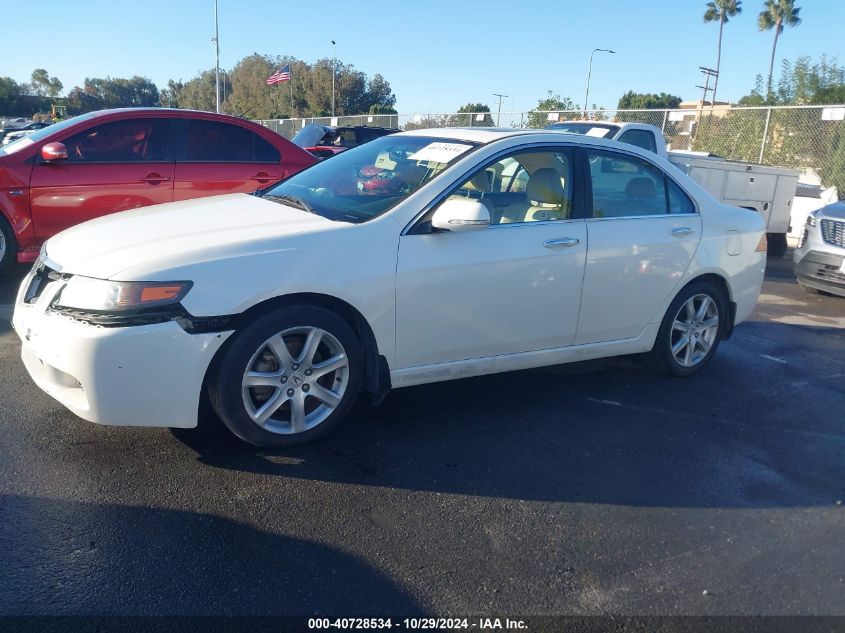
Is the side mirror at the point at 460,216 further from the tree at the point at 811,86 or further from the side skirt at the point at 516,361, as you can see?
the tree at the point at 811,86

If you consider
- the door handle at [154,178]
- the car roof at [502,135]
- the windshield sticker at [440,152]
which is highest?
the car roof at [502,135]

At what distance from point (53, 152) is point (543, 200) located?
475 cm

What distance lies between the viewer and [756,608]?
275 cm

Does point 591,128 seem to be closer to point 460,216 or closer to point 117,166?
point 117,166

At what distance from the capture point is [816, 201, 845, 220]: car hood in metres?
8.35

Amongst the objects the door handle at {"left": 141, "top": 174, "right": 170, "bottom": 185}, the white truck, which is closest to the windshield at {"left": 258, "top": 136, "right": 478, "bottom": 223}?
the door handle at {"left": 141, "top": 174, "right": 170, "bottom": 185}

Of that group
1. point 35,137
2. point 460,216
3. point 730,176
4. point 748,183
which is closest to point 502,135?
point 460,216

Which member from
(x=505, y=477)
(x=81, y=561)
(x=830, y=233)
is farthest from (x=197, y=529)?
(x=830, y=233)

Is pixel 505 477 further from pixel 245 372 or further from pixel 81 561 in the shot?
pixel 81 561

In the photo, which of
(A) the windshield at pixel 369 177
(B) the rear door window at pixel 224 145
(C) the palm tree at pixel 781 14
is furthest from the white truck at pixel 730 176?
(C) the palm tree at pixel 781 14

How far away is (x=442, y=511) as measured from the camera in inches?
129

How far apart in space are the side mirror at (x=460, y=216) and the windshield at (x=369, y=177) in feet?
0.87

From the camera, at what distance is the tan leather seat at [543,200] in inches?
175

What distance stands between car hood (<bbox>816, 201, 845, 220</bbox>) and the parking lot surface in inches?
178
